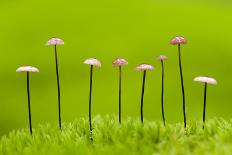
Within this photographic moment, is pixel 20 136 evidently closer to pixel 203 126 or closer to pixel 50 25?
pixel 203 126

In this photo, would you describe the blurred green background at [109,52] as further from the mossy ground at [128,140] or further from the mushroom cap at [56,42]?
the mushroom cap at [56,42]

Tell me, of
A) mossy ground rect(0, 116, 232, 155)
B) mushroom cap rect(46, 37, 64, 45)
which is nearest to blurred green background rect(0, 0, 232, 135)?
mossy ground rect(0, 116, 232, 155)

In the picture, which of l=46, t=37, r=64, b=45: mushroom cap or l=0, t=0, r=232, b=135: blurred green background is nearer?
l=46, t=37, r=64, b=45: mushroom cap

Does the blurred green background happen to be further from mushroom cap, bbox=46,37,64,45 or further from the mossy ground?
mushroom cap, bbox=46,37,64,45

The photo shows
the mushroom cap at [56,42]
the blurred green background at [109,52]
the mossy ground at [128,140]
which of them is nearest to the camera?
the mossy ground at [128,140]

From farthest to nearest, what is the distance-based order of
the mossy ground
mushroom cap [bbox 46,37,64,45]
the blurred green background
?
1. the blurred green background
2. mushroom cap [bbox 46,37,64,45]
3. the mossy ground

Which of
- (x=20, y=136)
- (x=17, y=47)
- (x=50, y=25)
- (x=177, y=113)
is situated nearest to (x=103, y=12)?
(x=50, y=25)

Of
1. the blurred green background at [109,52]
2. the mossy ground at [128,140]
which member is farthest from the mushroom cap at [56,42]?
the blurred green background at [109,52]
